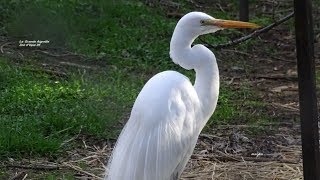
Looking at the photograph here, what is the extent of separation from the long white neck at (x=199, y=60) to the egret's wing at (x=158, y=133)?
0.12 metres

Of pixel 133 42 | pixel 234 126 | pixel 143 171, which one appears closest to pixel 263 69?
pixel 133 42

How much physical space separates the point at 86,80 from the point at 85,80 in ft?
0.04

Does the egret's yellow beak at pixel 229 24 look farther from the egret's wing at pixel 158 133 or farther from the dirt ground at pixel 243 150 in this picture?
the dirt ground at pixel 243 150

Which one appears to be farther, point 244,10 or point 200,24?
point 244,10

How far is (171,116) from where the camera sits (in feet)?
12.9

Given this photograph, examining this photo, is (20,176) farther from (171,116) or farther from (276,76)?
(276,76)

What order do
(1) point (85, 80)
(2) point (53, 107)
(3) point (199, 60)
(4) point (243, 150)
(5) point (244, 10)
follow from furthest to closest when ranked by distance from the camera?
(5) point (244, 10) → (1) point (85, 80) → (2) point (53, 107) → (4) point (243, 150) → (3) point (199, 60)

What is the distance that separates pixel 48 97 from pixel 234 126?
63.1 inches

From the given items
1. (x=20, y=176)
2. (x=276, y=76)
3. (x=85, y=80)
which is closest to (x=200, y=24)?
(x=20, y=176)

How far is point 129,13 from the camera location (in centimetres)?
934

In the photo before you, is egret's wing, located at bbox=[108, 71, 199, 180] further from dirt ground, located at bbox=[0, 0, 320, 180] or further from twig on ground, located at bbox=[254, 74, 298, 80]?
twig on ground, located at bbox=[254, 74, 298, 80]

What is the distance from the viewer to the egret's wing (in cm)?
391

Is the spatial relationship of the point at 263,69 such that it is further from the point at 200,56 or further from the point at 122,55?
the point at 200,56

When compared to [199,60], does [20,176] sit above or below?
below
